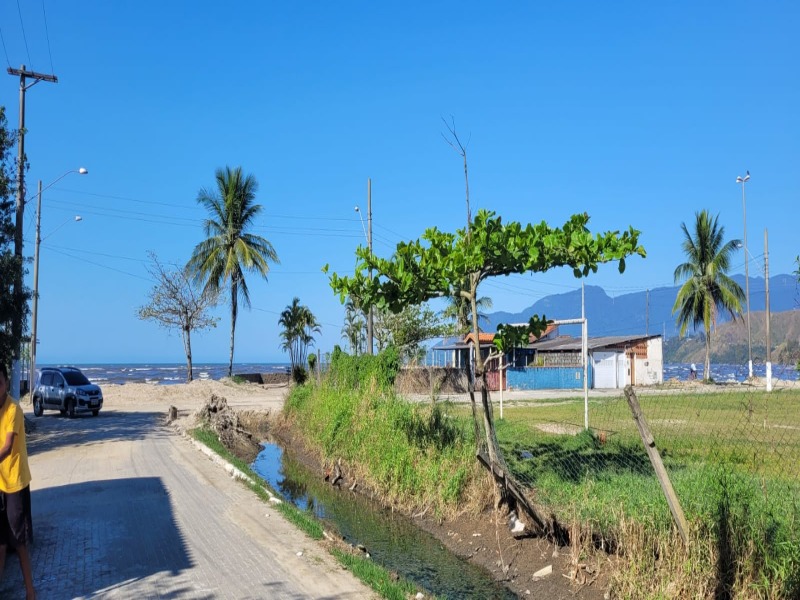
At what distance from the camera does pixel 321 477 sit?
50.7 feet

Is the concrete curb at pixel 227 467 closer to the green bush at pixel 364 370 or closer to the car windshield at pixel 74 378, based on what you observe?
the green bush at pixel 364 370

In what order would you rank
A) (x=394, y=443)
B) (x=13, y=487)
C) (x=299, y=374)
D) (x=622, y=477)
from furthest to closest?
1. (x=299, y=374)
2. (x=394, y=443)
3. (x=622, y=477)
4. (x=13, y=487)

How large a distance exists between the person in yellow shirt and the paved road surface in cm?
49

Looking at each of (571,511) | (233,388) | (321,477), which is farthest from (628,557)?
(233,388)

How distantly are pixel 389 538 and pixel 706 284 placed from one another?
143 ft

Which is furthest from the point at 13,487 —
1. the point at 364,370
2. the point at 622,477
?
the point at 364,370

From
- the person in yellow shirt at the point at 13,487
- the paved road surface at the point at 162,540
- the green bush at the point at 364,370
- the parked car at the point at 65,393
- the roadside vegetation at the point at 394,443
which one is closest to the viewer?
the person in yellow shirt at the point at 13,487

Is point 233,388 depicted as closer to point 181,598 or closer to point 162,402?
point 162,402

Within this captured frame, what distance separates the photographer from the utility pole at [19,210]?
59.3 ft

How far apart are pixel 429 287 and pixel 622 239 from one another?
2.70 meters

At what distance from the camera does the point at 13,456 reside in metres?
6.29

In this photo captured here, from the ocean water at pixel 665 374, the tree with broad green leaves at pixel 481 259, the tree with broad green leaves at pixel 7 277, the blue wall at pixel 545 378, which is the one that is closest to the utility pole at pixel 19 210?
the tree with broad green leaves at pixel 7 277

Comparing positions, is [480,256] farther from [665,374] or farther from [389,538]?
[665,374]

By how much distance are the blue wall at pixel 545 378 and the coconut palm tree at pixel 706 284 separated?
913 cm
